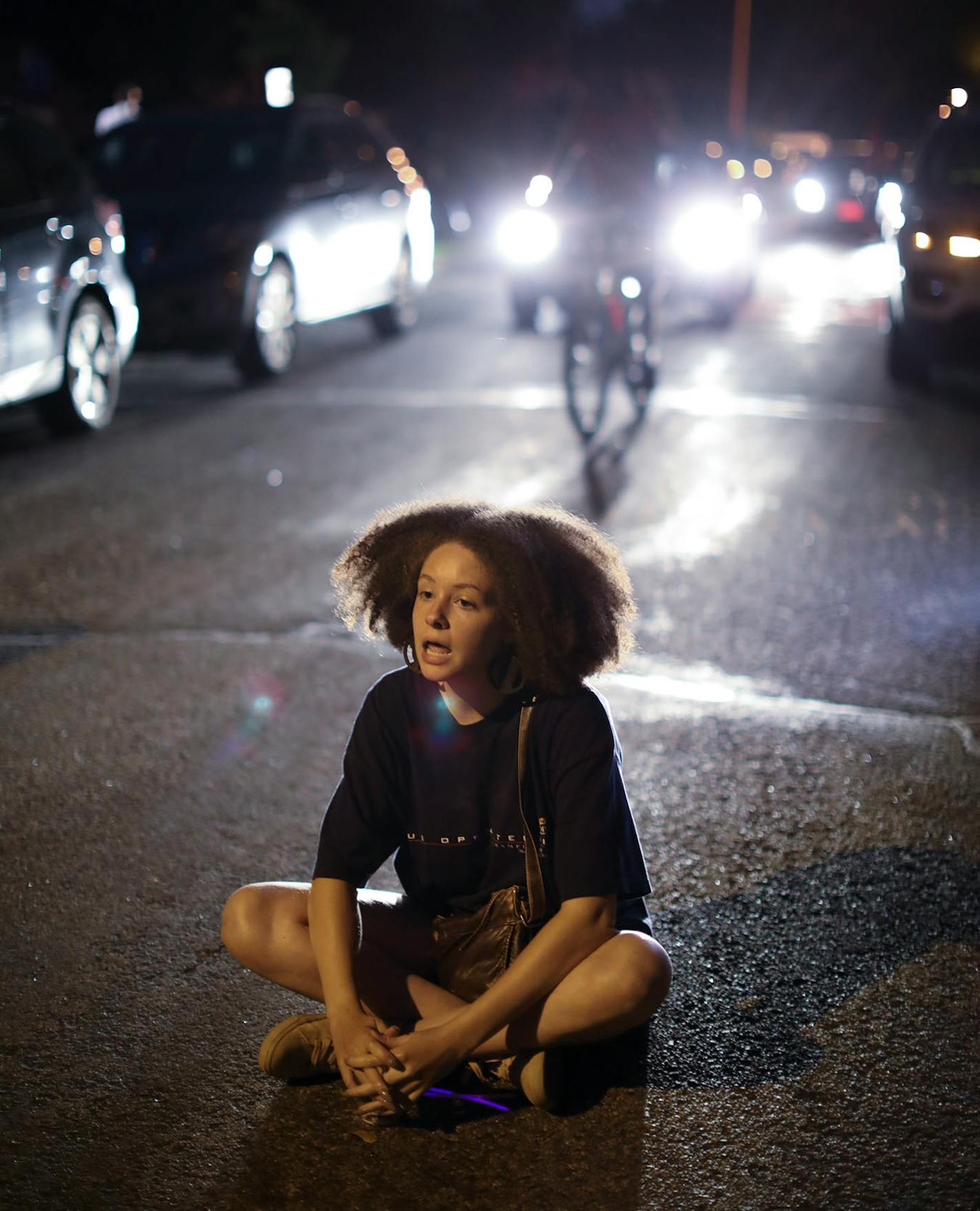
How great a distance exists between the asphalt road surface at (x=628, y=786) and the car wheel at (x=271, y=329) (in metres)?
1.96

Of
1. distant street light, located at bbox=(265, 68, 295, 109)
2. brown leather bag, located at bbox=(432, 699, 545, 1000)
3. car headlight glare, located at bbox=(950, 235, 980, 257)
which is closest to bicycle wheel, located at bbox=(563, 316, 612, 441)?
car headlight glare, located at bbox=(950, 235, 980, 257)

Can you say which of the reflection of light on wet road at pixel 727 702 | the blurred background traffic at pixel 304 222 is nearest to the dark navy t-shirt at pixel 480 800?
the reflection of light on wet road at pixel 727 702

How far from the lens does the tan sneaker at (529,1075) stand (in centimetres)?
278

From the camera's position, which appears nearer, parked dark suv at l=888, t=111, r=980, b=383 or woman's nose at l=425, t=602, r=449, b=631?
woman's nose at l=425, t=602, r=449, b=631

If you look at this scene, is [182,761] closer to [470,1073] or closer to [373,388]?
[470,1073]

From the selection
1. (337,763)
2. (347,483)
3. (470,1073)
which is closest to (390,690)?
(470,1073)

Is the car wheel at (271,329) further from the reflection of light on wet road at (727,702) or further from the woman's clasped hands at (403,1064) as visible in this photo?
the woman's clasped hands at (403,1064)

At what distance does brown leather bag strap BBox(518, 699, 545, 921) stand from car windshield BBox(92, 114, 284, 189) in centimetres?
1012

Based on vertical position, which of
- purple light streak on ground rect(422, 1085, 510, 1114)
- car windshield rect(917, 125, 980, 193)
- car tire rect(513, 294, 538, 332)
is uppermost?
car windshield rect(917, 125, 980, 193)

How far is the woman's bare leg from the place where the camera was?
2.76 m

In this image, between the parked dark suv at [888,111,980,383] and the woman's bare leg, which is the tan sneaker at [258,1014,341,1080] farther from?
the parked dark suv at [888,111,980,383]

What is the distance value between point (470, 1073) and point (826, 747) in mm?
2065

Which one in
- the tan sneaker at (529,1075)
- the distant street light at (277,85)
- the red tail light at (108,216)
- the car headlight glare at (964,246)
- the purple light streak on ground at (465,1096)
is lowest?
the purple light streak on ground at (465,1096)

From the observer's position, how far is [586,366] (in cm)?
1006
